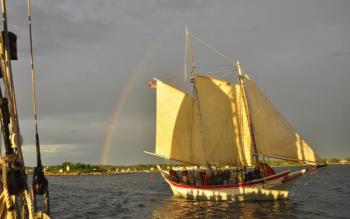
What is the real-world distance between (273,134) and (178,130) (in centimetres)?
1559

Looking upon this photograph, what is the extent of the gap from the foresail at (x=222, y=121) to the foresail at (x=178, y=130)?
7.21 ft

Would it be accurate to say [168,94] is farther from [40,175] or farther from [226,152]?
[40,175]

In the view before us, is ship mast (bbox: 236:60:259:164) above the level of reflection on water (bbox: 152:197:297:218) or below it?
above

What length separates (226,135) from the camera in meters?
52.5

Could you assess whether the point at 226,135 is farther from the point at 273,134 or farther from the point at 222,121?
the point at 273,134

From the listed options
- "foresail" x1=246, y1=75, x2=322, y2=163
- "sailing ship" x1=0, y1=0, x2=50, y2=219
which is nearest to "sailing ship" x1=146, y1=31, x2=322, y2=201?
"foresail" x1=246, y1=75, x2=322, y2=163

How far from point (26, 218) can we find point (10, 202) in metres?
1.38

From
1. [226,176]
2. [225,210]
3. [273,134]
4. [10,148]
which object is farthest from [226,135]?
[10,148]

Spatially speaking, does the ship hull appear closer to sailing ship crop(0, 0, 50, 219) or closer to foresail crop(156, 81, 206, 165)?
foresail crop(156, 81, 206, 165)

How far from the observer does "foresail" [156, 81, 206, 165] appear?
5591 cm

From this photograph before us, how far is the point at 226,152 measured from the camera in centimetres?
5238

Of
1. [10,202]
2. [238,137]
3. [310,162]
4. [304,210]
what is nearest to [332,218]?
[304,210]

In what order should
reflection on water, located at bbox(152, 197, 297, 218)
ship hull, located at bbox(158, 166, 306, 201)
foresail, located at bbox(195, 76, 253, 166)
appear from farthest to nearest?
1. foresail, located at bbox(195, 76, 253, 166)
2. ship hull, located at bbox(158, 166, 306, 201)
3. reflection on water, located at bbox(152, 197, 297, 218)

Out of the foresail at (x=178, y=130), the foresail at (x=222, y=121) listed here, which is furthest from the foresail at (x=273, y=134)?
the foresail at (x=178, y=130)
